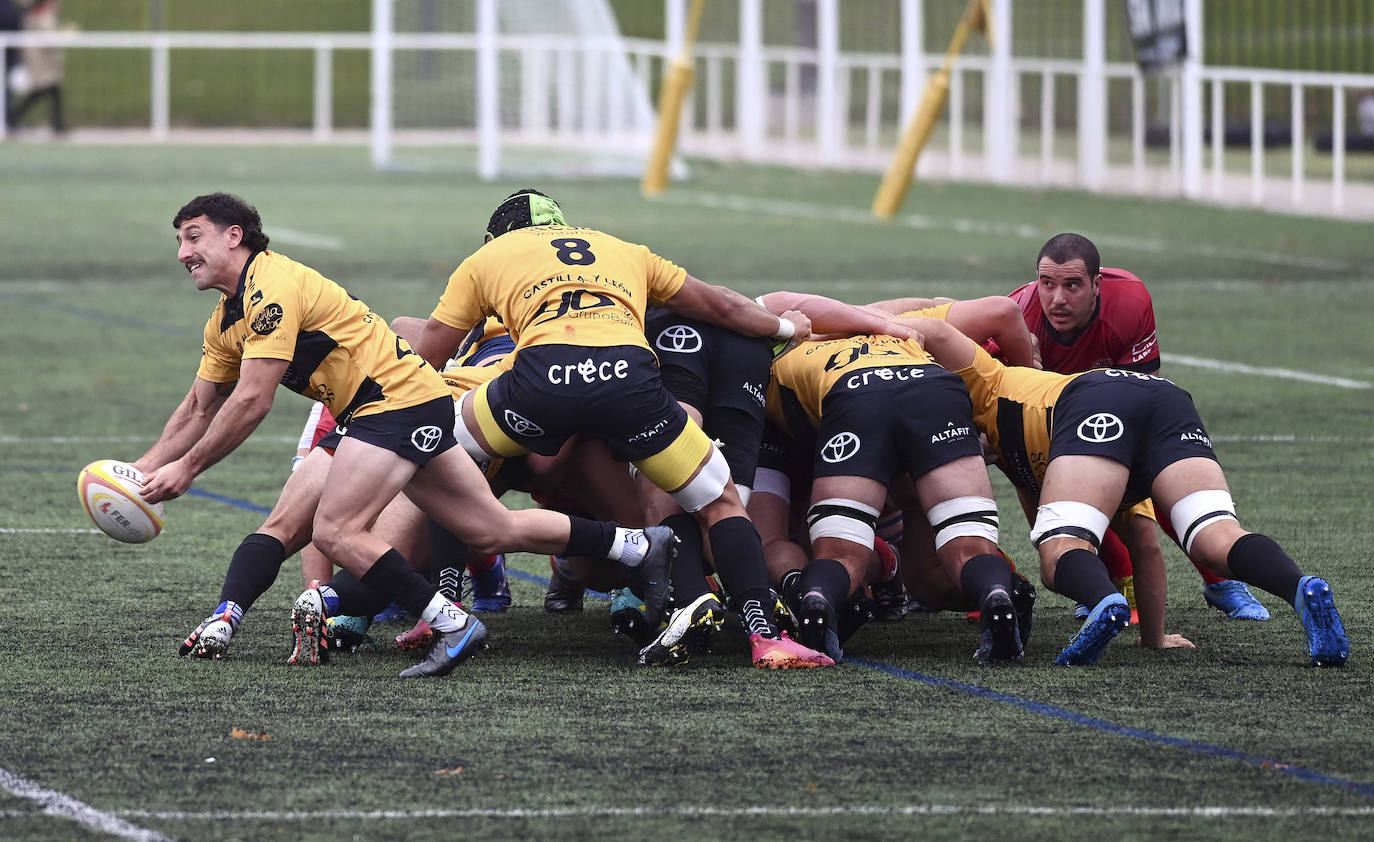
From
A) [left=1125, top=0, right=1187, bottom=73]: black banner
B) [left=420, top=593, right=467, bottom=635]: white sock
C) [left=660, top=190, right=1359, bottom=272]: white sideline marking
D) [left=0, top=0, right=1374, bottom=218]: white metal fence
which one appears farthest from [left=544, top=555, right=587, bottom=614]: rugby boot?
[left=1125, top=0, right=1187, bottom=73]: black banner

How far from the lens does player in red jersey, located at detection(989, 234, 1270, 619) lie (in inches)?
306

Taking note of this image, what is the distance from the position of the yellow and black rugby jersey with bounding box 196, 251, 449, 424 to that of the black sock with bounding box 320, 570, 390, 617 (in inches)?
19.8

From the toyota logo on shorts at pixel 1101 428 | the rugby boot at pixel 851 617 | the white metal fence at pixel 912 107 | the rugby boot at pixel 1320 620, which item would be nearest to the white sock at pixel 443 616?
the rugby boot at pixel 851 617

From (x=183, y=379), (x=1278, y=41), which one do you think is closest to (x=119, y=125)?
(x=1278, y=41)

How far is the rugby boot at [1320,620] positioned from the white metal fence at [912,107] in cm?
1706

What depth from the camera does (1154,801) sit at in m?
5.28

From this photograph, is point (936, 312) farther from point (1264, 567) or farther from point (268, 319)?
point (268, 319)

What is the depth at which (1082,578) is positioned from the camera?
6781mm

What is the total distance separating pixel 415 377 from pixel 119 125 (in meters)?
38.1

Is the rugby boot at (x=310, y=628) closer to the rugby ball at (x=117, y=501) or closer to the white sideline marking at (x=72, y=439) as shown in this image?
the rugby ball at (x=117, y=501)

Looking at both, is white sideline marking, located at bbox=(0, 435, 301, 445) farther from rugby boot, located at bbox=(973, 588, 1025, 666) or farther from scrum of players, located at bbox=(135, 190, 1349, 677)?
rugby boot, located at bbox=(973, 588, 1025, 666)

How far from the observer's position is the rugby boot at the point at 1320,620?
21.6ft

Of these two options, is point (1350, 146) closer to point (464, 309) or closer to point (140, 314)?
point (140, 314)

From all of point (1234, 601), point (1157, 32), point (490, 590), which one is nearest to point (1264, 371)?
point (1234, 601)
